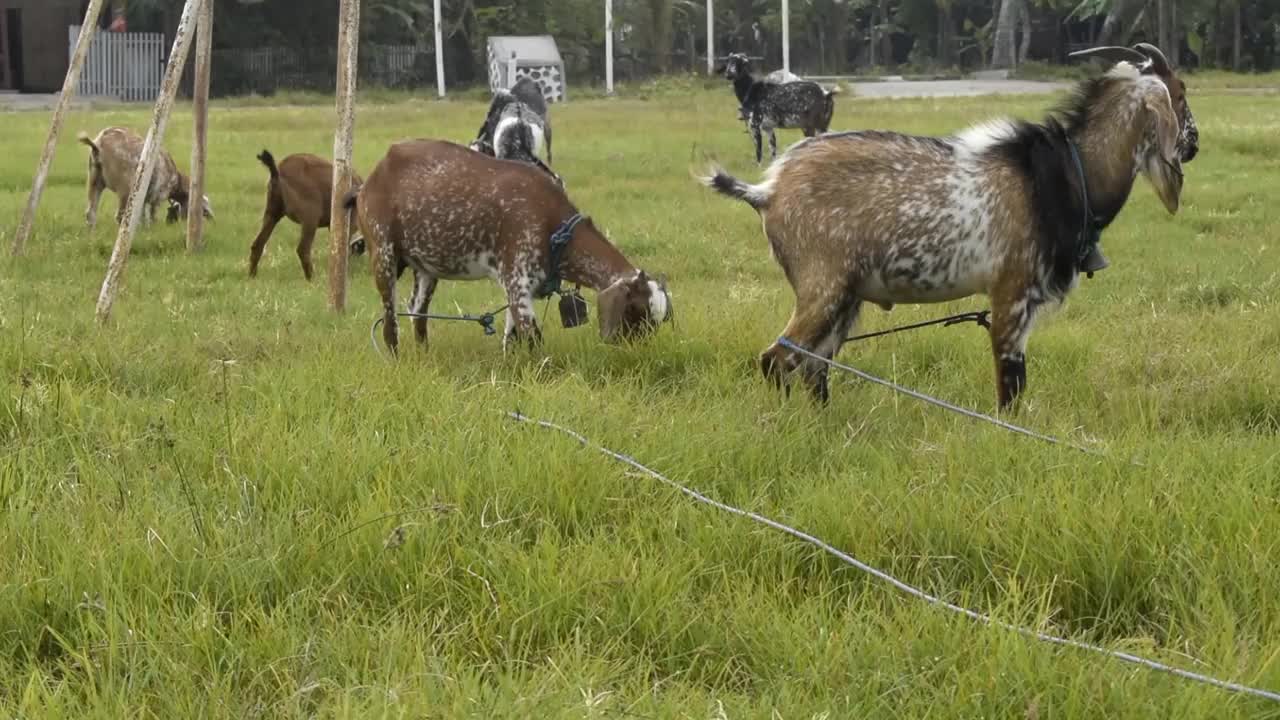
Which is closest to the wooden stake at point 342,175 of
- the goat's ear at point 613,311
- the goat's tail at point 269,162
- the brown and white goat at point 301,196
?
the goat's tail at point 269,162

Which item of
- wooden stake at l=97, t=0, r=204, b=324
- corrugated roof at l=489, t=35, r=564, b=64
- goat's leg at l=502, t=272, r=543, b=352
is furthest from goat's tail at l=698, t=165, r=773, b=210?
corrugated roof at l=489, t=35, r=564, b=64

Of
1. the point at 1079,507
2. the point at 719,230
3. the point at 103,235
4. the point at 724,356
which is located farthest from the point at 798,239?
the point at 103,235

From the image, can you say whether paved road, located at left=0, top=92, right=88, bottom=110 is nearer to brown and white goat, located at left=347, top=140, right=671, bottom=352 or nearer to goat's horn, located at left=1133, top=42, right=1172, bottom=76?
brown and white goat, located at left=347, top=140, right=671, bottom=352

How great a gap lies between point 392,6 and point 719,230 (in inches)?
1277

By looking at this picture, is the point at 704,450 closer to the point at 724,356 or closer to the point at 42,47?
the point at 724,356

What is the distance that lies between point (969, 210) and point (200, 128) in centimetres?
755

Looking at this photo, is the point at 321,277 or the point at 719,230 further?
the point at 719,230

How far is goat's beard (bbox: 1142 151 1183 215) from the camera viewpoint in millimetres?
6066

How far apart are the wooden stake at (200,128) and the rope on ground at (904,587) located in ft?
23.1

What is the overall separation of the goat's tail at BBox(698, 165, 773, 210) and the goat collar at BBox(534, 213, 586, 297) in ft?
3.64

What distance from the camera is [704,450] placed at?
502 cm

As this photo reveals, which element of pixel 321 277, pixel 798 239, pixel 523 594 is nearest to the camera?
pixel 523 594

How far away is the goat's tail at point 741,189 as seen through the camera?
620 centimetres

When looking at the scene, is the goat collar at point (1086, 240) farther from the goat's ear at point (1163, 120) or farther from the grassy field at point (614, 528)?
the grassy field at point (614, 528)
